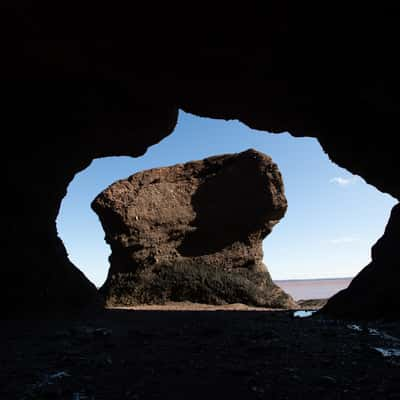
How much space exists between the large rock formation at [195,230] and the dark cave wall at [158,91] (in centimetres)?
536

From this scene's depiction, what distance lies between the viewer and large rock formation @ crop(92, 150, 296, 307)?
529 inches

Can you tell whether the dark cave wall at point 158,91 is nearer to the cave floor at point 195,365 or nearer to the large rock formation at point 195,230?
the cave floor at point 195,365

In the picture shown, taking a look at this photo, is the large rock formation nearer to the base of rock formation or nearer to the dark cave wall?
the base of rock formation

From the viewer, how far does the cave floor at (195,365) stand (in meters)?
2.33

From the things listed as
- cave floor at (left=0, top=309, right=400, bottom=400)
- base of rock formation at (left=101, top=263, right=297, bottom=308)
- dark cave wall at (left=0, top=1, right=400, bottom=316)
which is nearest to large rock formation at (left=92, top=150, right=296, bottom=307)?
base of rock formation at (left=101, top=263, right=297, bottom=308)

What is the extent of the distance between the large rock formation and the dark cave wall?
5364 mm

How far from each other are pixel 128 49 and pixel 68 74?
1630mm

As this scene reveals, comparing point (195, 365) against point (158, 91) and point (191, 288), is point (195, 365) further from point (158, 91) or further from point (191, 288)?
point (191, 288)

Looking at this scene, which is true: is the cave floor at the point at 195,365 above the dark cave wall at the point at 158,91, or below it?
below

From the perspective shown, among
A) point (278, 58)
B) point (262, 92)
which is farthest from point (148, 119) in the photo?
point (278, 58)

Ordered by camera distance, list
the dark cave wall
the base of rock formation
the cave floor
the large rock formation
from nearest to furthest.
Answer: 1. the cave floor
2. the dark cave wall
3. the base of rock formation
4. the large rock formation

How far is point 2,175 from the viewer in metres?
6.75

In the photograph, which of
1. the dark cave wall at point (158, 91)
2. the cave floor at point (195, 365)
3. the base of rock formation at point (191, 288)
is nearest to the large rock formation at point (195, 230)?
the base of rock formation at point (191, 288)

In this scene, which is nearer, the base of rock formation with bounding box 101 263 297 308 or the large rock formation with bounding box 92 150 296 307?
the base of rock formation with bounding box 101 263 297 308
